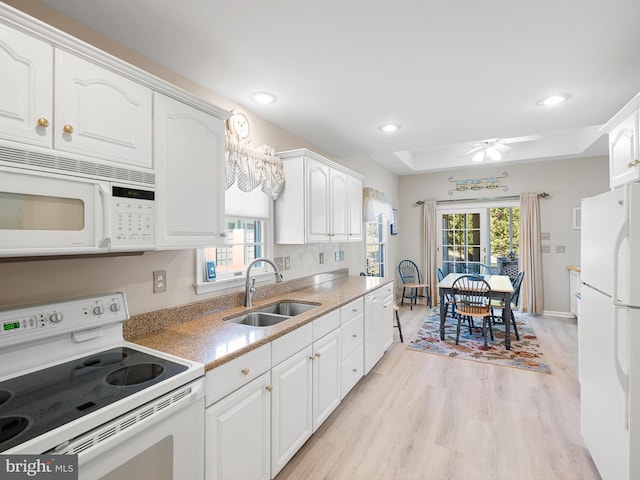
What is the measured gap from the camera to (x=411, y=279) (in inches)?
255

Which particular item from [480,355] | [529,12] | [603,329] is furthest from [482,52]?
[480,355]

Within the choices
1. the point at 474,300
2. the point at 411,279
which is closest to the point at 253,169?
the point at 474,300

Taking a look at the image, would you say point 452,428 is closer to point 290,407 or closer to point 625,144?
point 290,407

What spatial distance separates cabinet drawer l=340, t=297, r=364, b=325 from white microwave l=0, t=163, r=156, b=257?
1561 mm

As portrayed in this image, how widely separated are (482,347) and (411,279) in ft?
8.36

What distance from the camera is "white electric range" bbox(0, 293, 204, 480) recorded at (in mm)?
942

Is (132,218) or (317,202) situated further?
(317,202)

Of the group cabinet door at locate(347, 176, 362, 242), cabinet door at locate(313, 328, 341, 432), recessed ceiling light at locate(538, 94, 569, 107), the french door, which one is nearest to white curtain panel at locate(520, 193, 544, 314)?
the french door

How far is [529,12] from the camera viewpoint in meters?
1.49

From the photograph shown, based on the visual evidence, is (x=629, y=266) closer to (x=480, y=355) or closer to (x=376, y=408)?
(x=376, y=408)

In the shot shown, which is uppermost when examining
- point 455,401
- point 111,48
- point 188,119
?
point 111,48

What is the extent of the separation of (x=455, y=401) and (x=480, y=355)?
1.22 m

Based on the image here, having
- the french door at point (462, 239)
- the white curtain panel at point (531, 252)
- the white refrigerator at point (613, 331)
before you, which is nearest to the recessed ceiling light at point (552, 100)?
the white refrigerator at point (613, 331)

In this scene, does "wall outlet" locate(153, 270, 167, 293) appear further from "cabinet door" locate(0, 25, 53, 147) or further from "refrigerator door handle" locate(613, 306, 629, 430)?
"refrigerator door handle" locate(613, 306, 629, 430)
